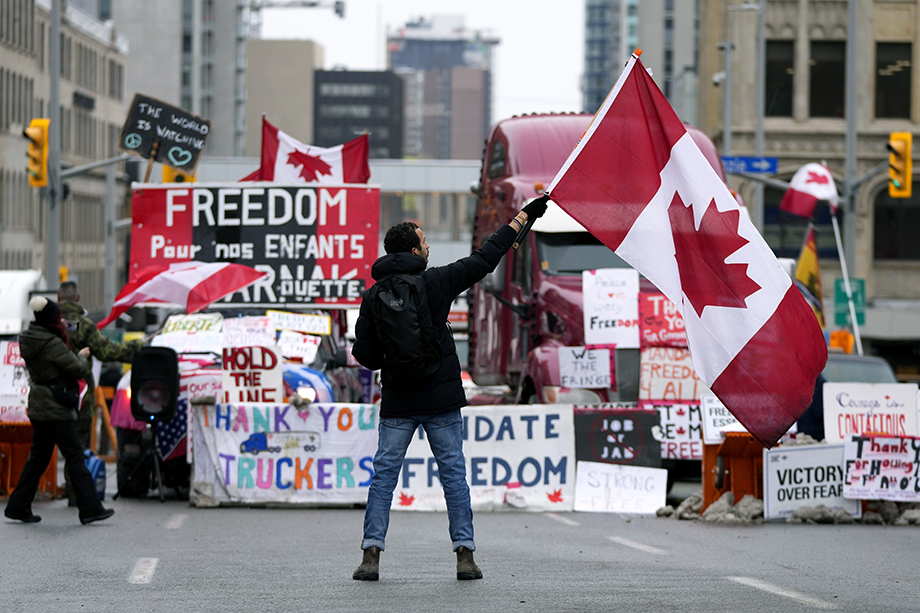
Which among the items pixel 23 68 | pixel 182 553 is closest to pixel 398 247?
pixel 182 553

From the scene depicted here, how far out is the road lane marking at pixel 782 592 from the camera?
7.30m

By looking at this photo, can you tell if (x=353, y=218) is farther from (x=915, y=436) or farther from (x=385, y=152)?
(x=385, y=152)

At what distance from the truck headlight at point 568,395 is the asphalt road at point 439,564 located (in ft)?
7.69

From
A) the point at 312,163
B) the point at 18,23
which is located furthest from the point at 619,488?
the point at 18,23

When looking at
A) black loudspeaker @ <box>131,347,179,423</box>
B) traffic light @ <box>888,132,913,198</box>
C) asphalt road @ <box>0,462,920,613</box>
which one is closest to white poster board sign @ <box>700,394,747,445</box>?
asphalt road @ <box>0,462,920,613</box>

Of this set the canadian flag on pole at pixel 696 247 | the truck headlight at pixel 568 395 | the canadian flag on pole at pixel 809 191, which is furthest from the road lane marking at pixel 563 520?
the canadian flag on pole at pixel 809 191

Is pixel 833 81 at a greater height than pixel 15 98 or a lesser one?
lesser

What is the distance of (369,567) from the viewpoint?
7.94 metres

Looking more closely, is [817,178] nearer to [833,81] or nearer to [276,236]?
[276,236]

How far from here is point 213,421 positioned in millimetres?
13406

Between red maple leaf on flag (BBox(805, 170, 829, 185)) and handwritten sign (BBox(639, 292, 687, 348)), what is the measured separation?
38.6 ft

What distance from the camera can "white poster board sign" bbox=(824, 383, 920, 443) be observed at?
13.2m

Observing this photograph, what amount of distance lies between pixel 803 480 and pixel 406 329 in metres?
5.86

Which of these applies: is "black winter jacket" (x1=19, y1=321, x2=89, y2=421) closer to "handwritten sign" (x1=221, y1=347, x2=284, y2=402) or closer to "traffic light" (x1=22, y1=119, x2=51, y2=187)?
"handwritten sign" (x1=221, y1=347, x2=284, y2=402)
